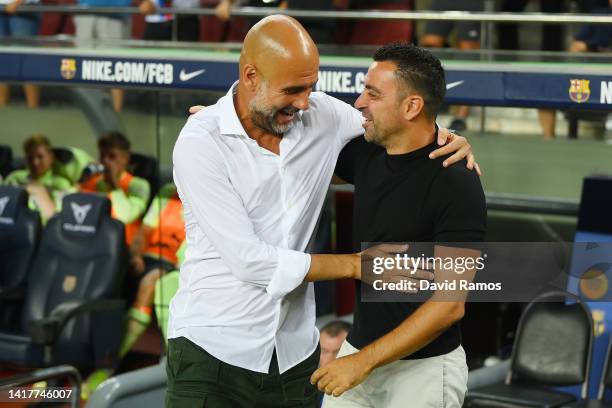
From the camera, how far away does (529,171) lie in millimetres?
7070

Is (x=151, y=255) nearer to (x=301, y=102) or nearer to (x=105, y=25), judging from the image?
(x=105, y=25)

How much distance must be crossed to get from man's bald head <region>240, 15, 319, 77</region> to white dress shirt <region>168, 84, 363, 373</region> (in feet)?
0.58

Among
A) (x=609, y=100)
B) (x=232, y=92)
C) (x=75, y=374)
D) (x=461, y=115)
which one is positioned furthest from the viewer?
(x=461, y=115)

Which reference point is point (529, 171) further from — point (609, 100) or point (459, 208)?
point (459, 208)

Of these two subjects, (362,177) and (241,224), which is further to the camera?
(362,177)

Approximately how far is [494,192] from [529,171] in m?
0.49

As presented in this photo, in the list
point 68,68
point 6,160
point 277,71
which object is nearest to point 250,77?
point 277,71

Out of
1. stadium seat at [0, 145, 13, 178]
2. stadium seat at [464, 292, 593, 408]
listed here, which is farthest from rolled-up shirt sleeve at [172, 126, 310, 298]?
stadium seat at [0, 145, 13, 178]

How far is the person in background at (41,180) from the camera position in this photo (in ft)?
24.7

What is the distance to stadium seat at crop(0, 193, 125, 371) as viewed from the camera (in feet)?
21.3

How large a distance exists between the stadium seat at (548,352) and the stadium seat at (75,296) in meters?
2.31

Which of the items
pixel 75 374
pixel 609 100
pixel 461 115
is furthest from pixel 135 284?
pixel 609 100

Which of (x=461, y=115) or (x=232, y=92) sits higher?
(x=232, y=92)

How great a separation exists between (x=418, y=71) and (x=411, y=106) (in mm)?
99
